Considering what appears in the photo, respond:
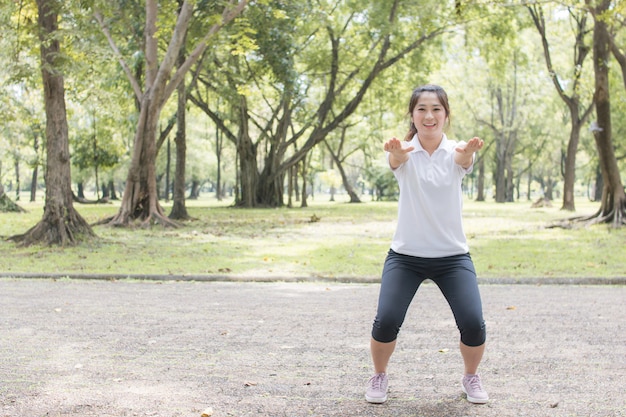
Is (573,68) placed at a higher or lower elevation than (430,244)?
higher

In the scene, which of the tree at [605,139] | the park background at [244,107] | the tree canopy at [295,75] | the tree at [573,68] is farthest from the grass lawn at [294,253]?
the tree at [573,68]

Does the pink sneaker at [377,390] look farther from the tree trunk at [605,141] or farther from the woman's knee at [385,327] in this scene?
the tree trunk at [605,141]

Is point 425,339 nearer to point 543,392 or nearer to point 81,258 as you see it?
point 543,392

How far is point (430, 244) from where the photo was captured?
369 centimetres

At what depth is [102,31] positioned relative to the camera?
17.7 meters

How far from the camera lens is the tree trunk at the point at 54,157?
12.6 meters

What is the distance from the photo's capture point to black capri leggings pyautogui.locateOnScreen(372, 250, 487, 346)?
366 cm

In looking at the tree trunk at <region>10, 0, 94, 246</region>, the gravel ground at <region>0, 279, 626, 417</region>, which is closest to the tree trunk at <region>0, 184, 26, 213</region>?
the tree trunk at <region>10, 0, 94, 246</region>

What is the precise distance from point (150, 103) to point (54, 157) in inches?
194

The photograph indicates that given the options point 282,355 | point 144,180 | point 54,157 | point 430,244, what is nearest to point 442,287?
point 430,244

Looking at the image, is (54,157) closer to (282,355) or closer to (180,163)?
(282,355)

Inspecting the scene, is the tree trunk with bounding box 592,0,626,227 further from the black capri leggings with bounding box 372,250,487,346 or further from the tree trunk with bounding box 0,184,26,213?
the tree trunk with bounding box 0,184,26,213

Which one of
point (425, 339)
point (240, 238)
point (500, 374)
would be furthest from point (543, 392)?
point (240, 238)

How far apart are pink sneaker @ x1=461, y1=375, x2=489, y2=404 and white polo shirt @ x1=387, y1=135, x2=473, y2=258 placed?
72 cm
